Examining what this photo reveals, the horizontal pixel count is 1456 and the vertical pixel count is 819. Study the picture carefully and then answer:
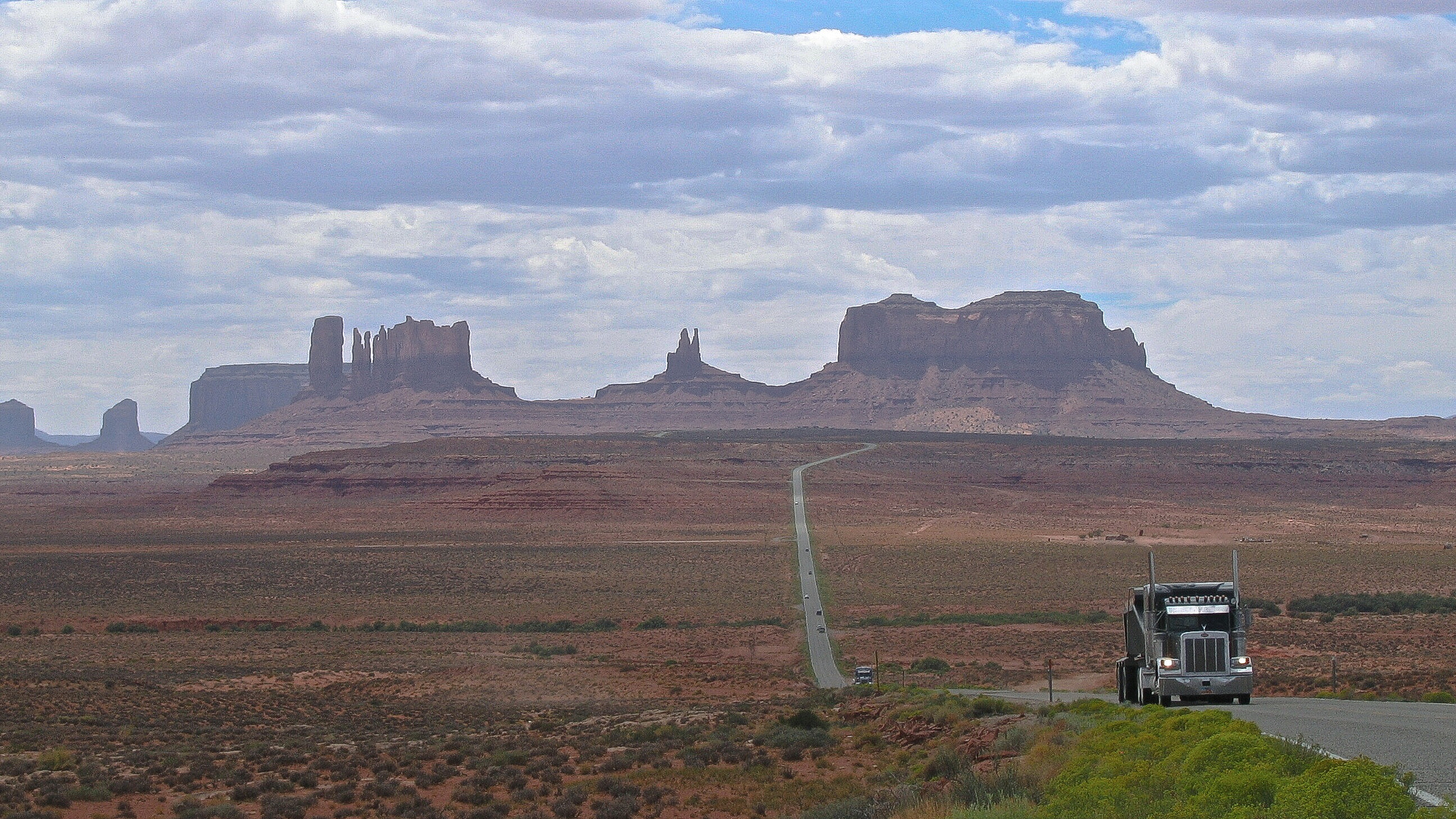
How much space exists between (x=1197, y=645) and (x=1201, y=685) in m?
0.56

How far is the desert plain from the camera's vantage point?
23.5 metres

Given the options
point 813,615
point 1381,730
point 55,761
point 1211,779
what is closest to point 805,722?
point 1381,730

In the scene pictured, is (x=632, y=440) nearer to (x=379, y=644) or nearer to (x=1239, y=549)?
(x=1239, y=549)

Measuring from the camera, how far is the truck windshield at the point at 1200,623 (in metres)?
20.3

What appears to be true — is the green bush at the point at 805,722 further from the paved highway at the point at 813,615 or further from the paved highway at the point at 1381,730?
the paved highway at the point at 813,615

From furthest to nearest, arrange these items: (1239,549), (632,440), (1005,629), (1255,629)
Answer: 1. (632,440)
2. (1239,549)
3. (1005,629)
4. (1255,629)

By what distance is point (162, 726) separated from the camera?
26.2 m

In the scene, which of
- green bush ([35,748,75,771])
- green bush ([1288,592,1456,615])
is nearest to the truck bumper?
green bush ([35,748,75,771])

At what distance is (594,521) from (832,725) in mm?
74004

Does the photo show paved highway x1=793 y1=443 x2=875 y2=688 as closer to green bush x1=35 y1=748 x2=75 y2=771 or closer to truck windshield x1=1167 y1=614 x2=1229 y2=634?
truck windshield x1=1167 y1=614 x2=1229 y2=634

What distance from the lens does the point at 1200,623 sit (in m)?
20.3

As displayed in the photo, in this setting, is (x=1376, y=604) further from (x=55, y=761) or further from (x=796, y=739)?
(x=55, y=761)

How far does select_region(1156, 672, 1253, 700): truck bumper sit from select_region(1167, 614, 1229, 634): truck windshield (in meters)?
0.66

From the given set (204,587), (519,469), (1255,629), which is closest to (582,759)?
(1255,629)
